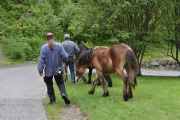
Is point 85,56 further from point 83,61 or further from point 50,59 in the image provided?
point 50,59

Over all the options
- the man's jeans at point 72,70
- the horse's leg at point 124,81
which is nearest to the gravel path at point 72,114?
the horse's leg at point 124,81

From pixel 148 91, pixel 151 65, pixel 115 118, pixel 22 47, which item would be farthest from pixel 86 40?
pixel 115 118

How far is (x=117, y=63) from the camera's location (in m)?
15.3

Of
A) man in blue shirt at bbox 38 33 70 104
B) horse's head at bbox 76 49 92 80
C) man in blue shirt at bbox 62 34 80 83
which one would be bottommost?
man in blue shirt at bbox 62 34 80 83

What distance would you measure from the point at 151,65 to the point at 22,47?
10.7 m

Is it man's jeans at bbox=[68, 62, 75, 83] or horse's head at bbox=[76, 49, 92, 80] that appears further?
man's jeans at bbox=[68, 62, 75, 83]

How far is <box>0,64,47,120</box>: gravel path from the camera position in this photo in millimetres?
12453

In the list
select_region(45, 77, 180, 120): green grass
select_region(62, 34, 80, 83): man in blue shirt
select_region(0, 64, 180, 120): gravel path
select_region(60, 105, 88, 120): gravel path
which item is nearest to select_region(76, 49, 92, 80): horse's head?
select_region(45, 77, 180, 120): green grass

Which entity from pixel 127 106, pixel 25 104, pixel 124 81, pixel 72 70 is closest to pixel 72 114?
pixel 127 106

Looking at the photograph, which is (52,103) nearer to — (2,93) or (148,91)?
(2,93)

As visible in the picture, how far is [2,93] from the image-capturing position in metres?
17.3

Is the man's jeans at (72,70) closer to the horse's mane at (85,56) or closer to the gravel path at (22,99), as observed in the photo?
the gravel path at (22,99)

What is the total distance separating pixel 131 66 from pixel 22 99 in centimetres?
332

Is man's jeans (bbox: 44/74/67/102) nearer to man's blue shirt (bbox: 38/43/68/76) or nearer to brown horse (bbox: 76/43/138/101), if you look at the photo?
man's blue shirt (bbox: 38/43/68/76)
